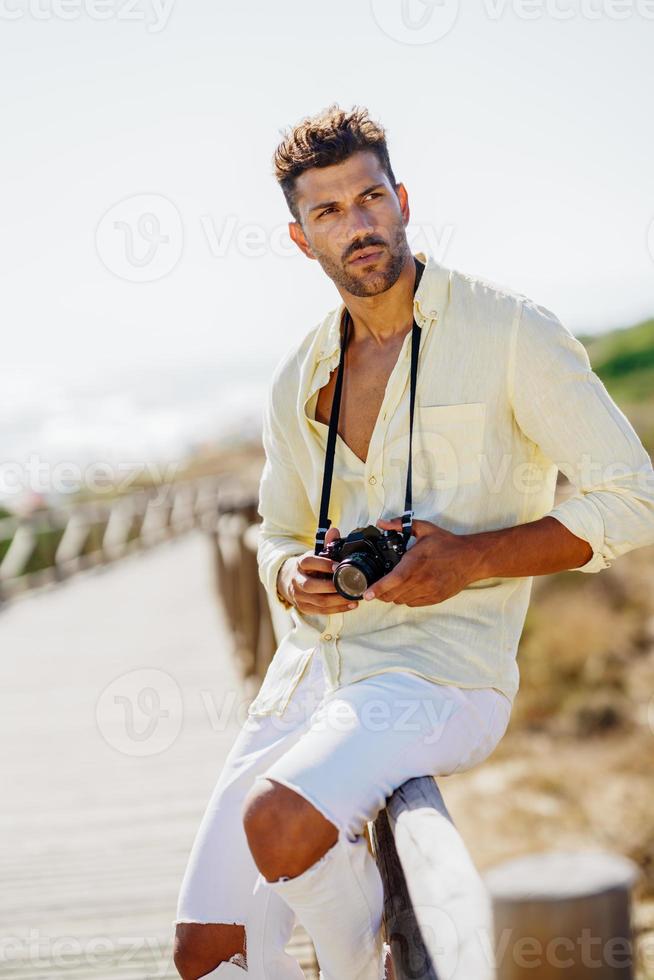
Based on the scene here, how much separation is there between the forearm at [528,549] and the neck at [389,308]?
50 centimetres

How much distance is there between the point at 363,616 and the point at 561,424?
484 millimetres

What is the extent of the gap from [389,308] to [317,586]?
57 cm

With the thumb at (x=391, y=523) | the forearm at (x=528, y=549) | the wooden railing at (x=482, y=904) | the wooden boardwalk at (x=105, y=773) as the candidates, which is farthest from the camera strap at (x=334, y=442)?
the wooden boardwalk at (x=105, y=773)

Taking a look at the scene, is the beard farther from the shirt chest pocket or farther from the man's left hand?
the man's left hand

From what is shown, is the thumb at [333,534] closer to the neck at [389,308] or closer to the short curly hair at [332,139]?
the neck at [389,308]

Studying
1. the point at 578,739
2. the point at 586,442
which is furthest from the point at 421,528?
the point at 578,739

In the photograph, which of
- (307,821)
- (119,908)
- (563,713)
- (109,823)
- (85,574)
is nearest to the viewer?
(307,821)

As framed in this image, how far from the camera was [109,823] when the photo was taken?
497cm

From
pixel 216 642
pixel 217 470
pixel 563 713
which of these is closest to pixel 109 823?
pixel 216 642

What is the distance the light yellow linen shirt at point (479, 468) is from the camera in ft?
Answer: 6.56

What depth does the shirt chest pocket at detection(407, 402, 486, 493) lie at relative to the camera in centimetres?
207

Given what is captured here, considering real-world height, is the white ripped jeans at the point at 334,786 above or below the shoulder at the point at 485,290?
below

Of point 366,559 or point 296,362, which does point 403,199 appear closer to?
point 296,362

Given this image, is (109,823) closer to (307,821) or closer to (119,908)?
(119,908)
